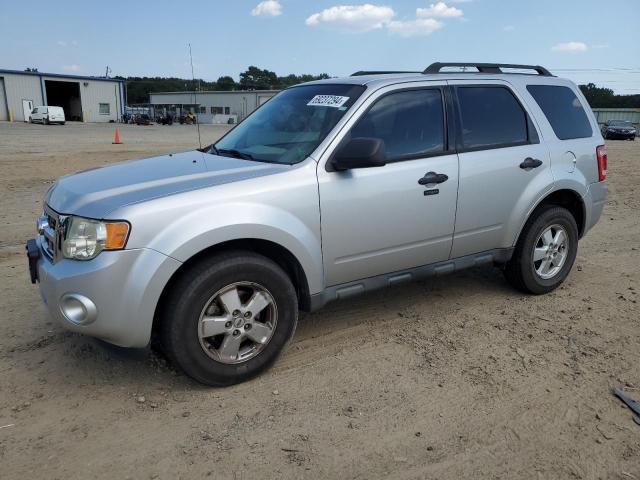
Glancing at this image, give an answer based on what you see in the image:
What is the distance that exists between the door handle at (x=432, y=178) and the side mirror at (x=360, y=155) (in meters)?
0.51

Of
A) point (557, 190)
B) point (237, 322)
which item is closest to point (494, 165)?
point (557, 190)

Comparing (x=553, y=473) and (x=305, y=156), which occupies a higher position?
(x=305, y=156)

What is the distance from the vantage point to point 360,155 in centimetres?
337

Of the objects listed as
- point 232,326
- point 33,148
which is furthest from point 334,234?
point 33,148

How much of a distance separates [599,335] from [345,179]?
7.71 feet

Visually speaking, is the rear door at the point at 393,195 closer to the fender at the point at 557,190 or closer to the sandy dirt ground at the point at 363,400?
the sandy dirt ground at the point at 363,400

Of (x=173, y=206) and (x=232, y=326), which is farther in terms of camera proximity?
(x=232, y=326)

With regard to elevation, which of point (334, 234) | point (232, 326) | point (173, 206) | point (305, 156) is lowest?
point (232, 326)

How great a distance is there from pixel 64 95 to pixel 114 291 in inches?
2530

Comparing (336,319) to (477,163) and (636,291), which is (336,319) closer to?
(477,163)

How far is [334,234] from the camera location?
11.7 feet

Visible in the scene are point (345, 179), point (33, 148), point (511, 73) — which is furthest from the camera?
point (33, 148)

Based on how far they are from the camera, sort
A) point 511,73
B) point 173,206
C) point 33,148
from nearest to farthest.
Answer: point 173,206, point 511,73, point 33,148

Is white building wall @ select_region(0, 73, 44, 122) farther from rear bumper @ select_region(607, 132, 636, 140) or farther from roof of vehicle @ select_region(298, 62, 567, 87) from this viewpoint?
roof of vehicle @ select_region(298, 62, 567, 87)
